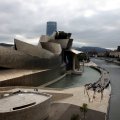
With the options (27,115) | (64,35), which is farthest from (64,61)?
(27,115)

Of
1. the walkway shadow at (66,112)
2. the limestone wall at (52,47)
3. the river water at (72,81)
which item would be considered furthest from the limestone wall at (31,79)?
the walkway shadow at (66,112)

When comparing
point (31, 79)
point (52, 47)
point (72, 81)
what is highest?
point (52, 47)

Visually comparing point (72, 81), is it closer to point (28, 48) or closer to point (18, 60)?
point (28, 48)

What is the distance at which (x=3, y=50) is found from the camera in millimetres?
39531

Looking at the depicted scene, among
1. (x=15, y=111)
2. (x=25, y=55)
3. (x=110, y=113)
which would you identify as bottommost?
(x=110, y=113)

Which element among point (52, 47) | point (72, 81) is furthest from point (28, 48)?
point (52, 47)

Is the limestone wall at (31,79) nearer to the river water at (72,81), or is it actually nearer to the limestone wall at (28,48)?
the river water at (72,81)

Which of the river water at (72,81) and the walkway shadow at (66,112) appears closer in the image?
the walkway shadow at (66,112)

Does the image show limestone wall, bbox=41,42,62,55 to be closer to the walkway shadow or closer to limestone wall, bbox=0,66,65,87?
limestone wall, bbox=0,66,65,87

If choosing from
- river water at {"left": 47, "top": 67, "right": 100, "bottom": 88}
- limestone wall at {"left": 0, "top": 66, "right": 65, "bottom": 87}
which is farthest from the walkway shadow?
river water at {"left": 47, "top": 67, "right": 100, "bottom": 88}

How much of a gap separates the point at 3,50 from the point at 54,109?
1505 centimetres

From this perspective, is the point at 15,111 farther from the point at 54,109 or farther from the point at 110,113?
the point at 110,113

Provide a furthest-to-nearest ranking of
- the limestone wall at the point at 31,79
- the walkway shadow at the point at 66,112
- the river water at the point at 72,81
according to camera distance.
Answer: the river water at the point at 72,81 → the limestone wall at the point at 31,79 → the walkway shadow at the point at 66,112

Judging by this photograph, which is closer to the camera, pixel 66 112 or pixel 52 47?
pixel 66 112
